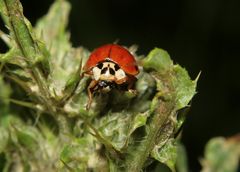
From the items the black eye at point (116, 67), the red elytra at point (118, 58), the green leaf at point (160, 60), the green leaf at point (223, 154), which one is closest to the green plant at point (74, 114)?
the green leaf at point (160, 60)

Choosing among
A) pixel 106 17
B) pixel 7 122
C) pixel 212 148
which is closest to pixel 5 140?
pixel 7 122

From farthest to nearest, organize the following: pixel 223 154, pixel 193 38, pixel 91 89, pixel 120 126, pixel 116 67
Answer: pixel 193 38 < pixel 223 154 < pixel 116 67 < pixel 91 89 < pixel 120 126

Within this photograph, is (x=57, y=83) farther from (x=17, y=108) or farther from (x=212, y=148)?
(x=212, y=148)

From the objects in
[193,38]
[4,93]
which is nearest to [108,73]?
[4,93]

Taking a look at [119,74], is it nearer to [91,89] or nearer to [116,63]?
[116,63]

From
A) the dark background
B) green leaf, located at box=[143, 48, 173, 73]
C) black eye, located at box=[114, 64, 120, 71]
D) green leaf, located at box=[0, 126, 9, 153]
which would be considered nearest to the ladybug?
black eye, located at box=[114, 64, 120, 71]

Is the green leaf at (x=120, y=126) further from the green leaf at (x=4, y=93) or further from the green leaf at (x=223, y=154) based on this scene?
the green leaf at (x=223, y=154)
